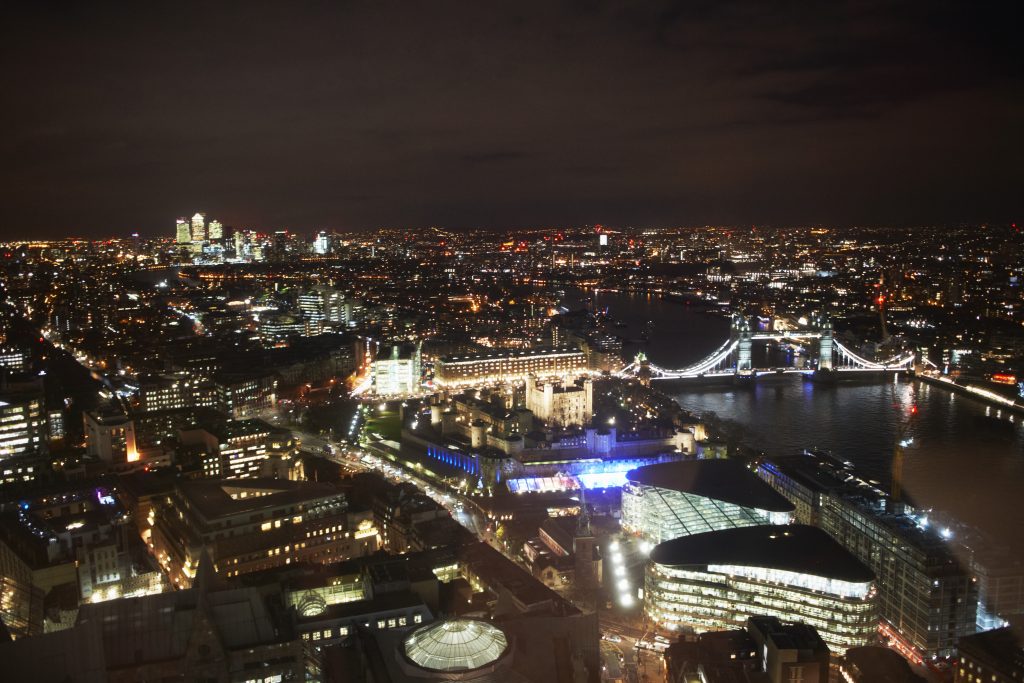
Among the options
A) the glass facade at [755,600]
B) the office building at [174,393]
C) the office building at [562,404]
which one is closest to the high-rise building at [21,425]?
the office building at [174,393]

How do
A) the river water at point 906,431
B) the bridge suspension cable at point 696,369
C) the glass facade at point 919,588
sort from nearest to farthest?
the glass facade at point 919,588 → the river water at point 906,431 → the bridge suspension cable at point 696,369

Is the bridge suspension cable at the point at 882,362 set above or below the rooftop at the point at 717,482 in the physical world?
below

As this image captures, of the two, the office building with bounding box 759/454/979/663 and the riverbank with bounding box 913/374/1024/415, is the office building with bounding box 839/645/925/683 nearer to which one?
the office building with bounding box 759/454/979/663

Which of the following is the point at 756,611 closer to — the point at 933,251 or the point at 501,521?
the point at 501,521

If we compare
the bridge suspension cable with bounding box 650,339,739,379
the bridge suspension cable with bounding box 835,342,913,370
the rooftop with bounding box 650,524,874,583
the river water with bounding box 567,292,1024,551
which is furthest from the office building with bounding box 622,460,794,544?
the bridge suspension cable with bounding box 835,342,913,370

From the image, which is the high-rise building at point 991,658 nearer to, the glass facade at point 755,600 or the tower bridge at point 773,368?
the glass facade at point 755,600

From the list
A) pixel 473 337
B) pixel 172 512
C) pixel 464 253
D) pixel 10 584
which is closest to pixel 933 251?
pixel 473 337
